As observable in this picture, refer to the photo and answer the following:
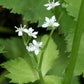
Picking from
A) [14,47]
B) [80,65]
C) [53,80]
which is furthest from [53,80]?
[14,47]

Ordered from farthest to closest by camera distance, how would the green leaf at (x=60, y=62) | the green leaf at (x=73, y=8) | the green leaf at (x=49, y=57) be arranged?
1. the green leaf at (x=60, y=62)
2. the green leaf at (x=49, y=57)
3. the green leaf at (x=73, y=8)

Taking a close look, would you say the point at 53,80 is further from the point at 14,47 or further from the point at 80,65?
the point at 14,47

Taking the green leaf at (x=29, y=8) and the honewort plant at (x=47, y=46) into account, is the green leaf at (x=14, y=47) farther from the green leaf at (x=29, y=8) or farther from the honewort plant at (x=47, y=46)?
the green leaf at (x=29, y=8)

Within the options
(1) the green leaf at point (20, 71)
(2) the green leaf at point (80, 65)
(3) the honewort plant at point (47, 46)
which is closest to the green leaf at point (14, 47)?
(3) the honewort plant at point (47, 46)

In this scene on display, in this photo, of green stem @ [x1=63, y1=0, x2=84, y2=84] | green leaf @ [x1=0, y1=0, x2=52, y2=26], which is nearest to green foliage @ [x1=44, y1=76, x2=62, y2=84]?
green stem @ [x1=63, y1=0, x2=84, y2=84]

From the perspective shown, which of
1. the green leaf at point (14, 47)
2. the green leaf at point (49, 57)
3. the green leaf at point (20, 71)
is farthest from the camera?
the green leaf at point (14, 47)

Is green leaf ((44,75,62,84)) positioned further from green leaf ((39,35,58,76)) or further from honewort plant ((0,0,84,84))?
green leaf ((39,35,58,76))

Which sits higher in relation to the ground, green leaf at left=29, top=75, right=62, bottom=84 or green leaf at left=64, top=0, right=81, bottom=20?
green leaf at left=64, top=0, right=81, bottom=20

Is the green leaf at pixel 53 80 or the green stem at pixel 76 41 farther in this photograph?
the green leaf at pixel 53 80
